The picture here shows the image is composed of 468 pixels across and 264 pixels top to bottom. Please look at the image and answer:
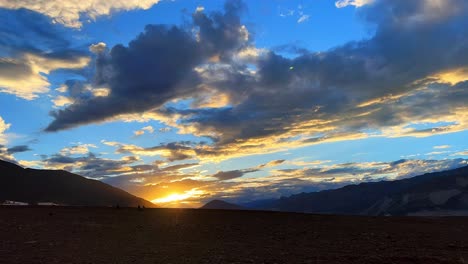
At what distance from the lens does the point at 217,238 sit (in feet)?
68.3

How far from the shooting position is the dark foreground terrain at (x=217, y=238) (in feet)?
52.4

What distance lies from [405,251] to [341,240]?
10.9ft

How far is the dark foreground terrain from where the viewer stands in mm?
15969

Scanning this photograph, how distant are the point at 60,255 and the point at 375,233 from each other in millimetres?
15772

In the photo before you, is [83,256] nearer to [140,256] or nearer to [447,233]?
[140,256]

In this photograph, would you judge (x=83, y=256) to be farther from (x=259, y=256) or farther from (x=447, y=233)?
(x=447, y=233)

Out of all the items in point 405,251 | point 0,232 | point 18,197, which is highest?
point 18,197

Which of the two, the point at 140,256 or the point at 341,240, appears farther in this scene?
the point at 341,240

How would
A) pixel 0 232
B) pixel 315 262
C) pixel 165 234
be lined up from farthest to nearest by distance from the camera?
pixel 165 234 < pixel 0 232 < pixel 315 262

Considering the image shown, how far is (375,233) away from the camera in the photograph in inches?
910

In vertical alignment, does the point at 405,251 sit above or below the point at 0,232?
below

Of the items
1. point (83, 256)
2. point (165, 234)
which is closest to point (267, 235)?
point (165, 234)

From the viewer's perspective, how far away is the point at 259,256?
53.0ft

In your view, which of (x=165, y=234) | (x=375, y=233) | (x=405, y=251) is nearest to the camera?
(x=405, y=251)
